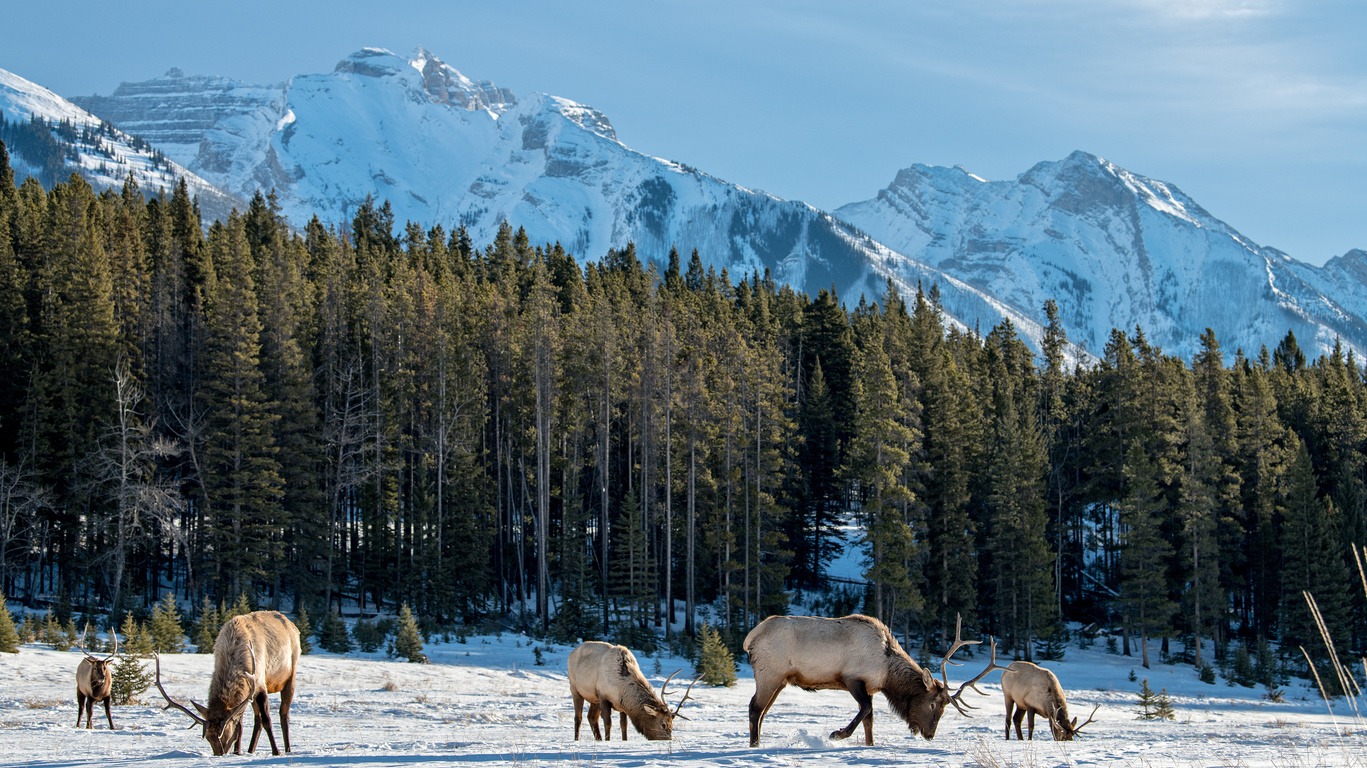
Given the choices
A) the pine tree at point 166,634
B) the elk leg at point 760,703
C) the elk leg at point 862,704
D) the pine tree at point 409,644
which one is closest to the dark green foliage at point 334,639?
the pine tree at point 409,644

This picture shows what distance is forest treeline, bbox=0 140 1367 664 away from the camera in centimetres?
4403

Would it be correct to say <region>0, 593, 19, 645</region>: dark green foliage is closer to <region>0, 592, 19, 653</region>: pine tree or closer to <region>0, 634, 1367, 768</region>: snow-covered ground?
<region>0, 592, 19, 653</region>: pine tree

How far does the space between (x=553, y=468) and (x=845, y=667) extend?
42762 mm

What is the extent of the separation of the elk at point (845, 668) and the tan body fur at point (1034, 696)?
5.36 metres

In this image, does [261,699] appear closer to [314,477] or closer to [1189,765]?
[1189,765]

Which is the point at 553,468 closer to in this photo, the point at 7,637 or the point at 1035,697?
the point at 7,637

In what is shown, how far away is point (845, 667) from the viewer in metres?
11.7

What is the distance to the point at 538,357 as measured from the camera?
4722cm

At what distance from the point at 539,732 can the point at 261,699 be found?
528cm

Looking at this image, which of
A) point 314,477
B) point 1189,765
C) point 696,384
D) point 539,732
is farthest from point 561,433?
point 1189,765

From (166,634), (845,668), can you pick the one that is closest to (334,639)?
(166,634)

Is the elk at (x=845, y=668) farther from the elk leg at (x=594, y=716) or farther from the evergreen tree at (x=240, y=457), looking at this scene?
the evergreen tree at (x=240, y=457)

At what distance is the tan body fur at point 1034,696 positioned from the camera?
16.6 m

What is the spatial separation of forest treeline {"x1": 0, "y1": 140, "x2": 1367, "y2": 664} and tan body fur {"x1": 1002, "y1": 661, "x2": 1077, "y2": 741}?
26263mm
